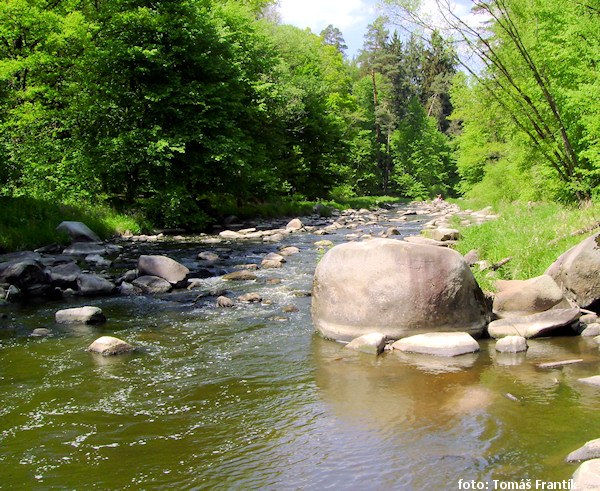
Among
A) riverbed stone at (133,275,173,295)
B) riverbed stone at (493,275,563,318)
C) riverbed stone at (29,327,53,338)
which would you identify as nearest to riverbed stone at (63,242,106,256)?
riverbed stone at (133,275,173,295)

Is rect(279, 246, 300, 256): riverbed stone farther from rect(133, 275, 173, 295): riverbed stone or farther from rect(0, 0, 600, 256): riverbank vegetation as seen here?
rect(0, 0, 600, 256): riverbank vegetation

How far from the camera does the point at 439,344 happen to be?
673cm

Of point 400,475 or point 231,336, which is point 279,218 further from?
point 400,475

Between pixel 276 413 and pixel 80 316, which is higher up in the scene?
pixel 80 316

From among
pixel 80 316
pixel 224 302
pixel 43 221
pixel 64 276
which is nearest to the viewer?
pixel 80 316

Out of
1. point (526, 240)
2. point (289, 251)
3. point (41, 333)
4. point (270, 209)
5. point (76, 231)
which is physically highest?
point (270, 209)

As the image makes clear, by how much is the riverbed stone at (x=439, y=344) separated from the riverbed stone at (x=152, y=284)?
602 cm

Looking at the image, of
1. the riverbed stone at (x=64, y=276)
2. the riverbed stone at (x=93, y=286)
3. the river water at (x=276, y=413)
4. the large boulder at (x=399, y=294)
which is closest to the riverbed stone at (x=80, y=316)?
the river water at (x=276, y=413)

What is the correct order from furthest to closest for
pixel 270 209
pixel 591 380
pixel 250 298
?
pixel 270 209 → pixel 250 298 → pixel 591 380

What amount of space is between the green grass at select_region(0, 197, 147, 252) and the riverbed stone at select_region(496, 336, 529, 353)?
13.4 meters

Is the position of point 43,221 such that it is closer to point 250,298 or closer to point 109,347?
point 250,298

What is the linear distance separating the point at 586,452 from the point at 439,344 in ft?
9.41

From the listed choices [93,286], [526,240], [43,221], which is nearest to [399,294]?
[526,240]

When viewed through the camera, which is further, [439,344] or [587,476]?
[439,344]
